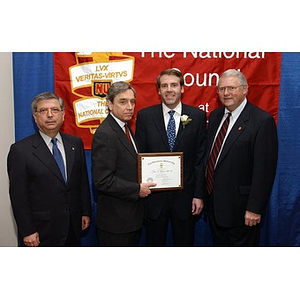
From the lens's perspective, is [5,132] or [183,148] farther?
[5,132]

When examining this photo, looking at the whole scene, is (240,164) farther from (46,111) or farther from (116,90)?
(46,111)

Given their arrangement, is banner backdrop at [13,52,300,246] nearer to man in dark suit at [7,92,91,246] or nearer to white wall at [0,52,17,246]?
white wall at [0,52,17,246]

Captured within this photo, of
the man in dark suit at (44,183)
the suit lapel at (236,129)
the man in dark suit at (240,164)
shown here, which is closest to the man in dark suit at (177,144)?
the man in dark suit at (240,164)

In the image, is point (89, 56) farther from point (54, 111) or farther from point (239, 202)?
point (239, 202)

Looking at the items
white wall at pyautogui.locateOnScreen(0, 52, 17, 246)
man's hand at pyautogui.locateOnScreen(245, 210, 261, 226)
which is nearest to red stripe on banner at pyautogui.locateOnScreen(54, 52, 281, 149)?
white wall at pyautogui.locateOnScreen(0, 52, 17, 246)

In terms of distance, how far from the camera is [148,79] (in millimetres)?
3283

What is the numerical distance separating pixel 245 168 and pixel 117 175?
38.8 inches

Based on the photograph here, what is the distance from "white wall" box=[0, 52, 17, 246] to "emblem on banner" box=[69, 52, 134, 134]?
22.7 inches

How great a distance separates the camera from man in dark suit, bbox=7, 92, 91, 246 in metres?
2.31

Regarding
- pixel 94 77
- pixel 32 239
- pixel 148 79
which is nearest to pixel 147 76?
pixel 148 79

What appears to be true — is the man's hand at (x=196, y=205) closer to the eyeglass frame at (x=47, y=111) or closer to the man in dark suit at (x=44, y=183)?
the man in dark suit at (x=44, y=183)

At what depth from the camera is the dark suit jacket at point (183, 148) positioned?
276cm

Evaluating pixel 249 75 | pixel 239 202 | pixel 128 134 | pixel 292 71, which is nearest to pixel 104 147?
pixel 128 134

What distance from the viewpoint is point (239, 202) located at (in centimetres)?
267
